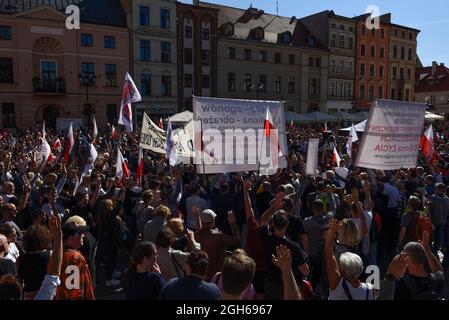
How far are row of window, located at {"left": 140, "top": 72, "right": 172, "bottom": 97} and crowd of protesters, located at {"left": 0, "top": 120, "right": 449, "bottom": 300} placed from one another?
28.4 m

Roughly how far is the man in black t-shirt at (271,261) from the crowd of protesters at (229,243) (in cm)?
1

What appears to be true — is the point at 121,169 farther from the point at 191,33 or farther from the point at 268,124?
the point at 191,33

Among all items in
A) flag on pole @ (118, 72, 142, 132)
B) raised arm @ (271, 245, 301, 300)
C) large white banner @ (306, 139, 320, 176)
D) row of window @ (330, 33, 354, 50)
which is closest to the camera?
raised arm @ (271, 245, 301, 300)

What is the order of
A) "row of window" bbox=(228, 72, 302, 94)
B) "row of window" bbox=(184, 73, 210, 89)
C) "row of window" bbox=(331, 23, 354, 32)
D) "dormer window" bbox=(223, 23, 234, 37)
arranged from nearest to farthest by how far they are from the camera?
"row of window" bbox=(184, 73, 210, 89) → "dormer window" bbox=(223, 23, 234, 37) → "row of window" bbox=(228, 72, 302, 94) → "row of window" bbox=(331, 23, 354, 32)

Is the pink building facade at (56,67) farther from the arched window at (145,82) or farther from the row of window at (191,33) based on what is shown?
the row of window at (191,33)

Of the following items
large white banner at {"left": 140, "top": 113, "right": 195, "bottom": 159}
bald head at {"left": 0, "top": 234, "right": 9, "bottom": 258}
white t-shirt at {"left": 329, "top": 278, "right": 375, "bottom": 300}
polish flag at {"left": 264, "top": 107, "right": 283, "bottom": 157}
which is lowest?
white t-shirt at {"left": 329, "top": 278, "right": 375, "bottom": 300}

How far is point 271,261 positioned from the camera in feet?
13.5

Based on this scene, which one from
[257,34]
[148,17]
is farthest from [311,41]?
[148,17]

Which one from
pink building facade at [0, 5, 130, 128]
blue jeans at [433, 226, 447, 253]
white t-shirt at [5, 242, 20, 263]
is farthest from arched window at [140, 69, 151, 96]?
white t-shirt at [5, 242, 20, 263]

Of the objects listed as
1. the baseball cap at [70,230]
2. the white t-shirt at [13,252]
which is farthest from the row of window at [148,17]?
the baseball cap at [70,230]

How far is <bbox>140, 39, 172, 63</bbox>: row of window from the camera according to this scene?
36844mm

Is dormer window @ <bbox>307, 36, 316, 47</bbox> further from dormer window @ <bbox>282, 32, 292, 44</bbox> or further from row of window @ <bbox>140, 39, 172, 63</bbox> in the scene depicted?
row of window @ <bbox>140, 39, 172, 63</bbox>

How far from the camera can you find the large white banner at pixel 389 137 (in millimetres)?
6730

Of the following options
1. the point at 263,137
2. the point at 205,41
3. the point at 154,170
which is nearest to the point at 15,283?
the point at 263,137
